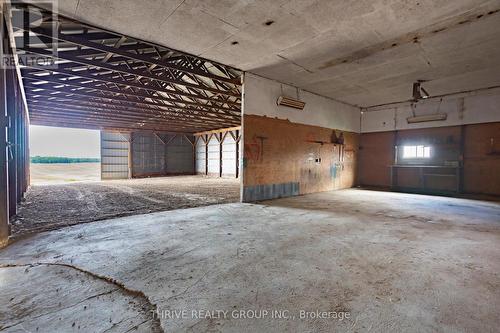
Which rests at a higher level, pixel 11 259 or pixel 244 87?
pixel 244 87

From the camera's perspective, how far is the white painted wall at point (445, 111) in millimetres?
7082

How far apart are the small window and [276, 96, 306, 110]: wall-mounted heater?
480 cm

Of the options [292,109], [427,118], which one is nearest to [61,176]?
[292,109]

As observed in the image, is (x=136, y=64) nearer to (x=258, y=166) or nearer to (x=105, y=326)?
(x=258, y=166)

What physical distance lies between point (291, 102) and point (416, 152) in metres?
5.52

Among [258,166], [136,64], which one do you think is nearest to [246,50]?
[258,166]

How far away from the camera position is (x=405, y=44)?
14.6ft

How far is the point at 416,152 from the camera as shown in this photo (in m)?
8.68

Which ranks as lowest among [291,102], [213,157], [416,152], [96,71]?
[213,157]

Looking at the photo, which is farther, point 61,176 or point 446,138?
point 61,176

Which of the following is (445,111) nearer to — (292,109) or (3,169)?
(292,109)

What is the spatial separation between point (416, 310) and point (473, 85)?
8.05m

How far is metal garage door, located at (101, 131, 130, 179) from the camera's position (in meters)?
15.0

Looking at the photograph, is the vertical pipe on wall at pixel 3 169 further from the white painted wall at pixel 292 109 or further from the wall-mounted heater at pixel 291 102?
the wall-mounted heater at pixel 291 102
